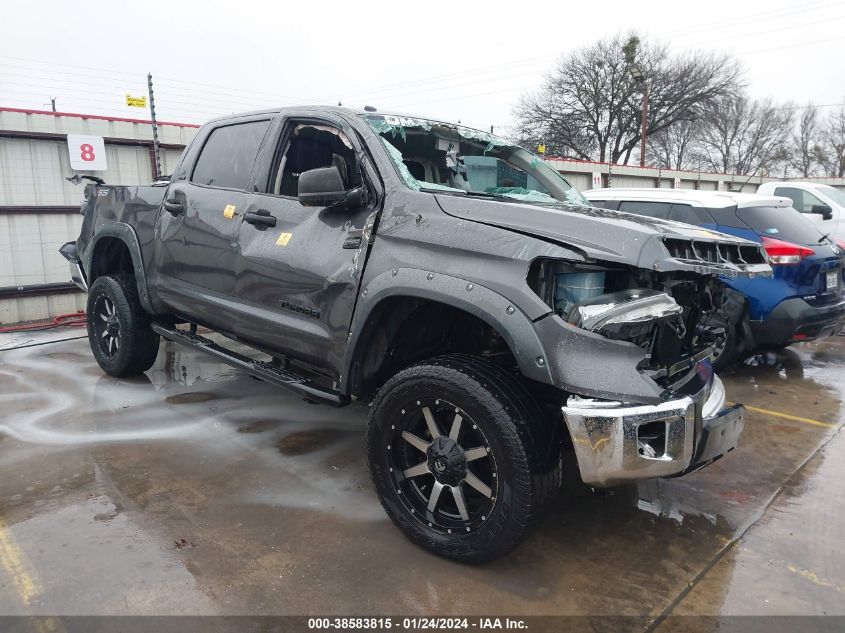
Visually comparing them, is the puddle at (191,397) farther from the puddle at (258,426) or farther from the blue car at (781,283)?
the blue car at (781,283)

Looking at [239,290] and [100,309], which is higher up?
[239,290]

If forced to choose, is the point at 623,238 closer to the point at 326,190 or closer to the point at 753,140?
the point at 326,190

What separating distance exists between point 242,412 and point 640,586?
121 inches

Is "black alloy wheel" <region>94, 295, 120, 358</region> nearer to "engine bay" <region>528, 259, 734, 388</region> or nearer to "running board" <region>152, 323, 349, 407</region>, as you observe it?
"running board" <region>152, 323, 349, 407</region>

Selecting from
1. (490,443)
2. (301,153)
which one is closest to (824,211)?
(301,153)

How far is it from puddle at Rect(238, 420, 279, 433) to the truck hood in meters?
2.30

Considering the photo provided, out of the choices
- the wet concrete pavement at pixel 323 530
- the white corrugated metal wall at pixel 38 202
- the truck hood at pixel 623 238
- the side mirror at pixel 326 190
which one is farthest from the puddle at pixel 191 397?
the white corrugated metal wall at pixel 38 202

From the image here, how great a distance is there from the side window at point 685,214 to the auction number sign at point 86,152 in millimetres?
7300

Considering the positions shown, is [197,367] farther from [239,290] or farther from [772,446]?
[772,446]

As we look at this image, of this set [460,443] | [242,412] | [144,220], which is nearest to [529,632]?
[460,443]

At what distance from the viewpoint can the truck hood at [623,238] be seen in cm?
229

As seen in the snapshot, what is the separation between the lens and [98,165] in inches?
328

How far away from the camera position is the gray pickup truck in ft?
7.50

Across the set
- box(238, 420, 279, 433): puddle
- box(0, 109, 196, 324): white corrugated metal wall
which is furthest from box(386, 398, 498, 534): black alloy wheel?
box(0, 109, 196, 324): white corrugated metal wall
